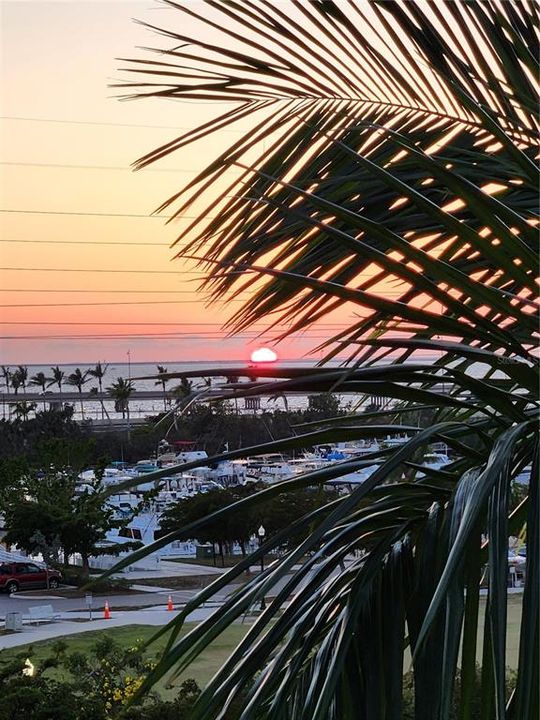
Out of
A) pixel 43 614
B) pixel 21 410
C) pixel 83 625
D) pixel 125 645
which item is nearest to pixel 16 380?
pixel 21 410

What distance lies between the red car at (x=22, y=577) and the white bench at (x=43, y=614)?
4.21ft

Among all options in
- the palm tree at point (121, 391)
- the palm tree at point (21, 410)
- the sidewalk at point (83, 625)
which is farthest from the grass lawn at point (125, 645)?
the palm tree at point (21, 410)

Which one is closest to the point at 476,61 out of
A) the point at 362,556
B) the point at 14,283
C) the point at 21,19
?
the point at 362,556

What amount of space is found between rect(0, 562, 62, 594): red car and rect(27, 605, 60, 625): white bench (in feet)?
4.21

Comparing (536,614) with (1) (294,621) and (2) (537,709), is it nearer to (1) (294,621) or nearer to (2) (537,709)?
(2) (537,709)

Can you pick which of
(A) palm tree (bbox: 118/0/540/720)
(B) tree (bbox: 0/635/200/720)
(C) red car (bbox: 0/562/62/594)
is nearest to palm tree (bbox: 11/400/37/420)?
(C) red car (bbox: 0/562/62/594)

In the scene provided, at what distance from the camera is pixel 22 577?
13.0 m

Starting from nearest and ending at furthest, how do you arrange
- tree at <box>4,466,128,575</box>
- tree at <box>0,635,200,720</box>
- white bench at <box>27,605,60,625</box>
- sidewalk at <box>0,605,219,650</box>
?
tree at <box>0,635,200,720</box>, sidewalk at <box>0,605,219,650</box>, white bench at <box>27,605,60,625</box>, tree at <box>4,466,128,575</box>

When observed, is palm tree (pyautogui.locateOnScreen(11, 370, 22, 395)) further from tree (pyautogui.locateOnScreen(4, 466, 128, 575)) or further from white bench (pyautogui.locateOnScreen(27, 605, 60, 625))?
white bench (pyautogui.locateOnScreen(27, 605, 60, 625))

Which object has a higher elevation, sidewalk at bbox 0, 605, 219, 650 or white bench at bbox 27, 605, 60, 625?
white bench at bbox 27, 605, 60, 625

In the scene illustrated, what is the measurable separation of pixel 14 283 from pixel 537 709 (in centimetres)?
1093

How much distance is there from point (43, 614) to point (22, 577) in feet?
4.93

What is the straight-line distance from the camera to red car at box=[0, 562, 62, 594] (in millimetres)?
12977

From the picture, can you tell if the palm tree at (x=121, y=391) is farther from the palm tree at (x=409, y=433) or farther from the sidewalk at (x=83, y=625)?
the sidewalk at (x=83, y=625)
